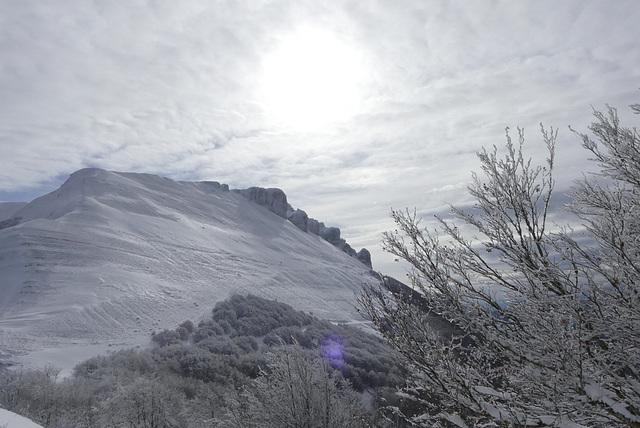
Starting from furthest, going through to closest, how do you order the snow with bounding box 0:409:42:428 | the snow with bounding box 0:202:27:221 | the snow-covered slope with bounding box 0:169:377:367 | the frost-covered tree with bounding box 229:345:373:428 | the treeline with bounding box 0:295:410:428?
the snow with bounding box 0:202:27:221
the snow-covered slope with bounding box 0:169:377:367
the treeline with bounding box 0:295:410:428
the frost-covered tree with bounding box 229:345:373:428
the snow with bounding box 0:409:42:428

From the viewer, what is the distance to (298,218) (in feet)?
294

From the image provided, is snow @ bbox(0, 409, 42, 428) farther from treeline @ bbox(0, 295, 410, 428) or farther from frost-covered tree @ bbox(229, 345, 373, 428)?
frost-covered tree @ bbox(229, 345, 373, 428)

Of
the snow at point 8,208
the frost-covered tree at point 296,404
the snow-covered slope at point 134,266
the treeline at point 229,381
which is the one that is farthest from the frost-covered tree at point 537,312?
the snow at point 8,208

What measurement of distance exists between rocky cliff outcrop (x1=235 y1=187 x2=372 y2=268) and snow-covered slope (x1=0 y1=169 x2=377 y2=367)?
7473mm

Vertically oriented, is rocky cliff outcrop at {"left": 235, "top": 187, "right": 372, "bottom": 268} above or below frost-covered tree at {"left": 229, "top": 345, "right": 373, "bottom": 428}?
above

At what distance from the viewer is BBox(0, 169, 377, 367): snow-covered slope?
93.9 feet

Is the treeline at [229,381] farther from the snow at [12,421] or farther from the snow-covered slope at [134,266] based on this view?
the snow at [12,421]

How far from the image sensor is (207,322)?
3303cm

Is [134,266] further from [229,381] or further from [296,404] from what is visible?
[296,404]

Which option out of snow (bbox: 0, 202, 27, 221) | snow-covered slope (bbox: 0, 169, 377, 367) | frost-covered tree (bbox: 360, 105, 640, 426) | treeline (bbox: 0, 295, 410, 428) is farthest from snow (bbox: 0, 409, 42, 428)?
snow (bbox: 0, 202, 27, 221)

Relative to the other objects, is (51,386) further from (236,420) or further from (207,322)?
(207,322)

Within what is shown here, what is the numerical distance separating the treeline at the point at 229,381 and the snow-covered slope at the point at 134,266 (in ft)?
12.2

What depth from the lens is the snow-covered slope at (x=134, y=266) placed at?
2861 centimetres

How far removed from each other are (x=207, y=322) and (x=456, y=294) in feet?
103
